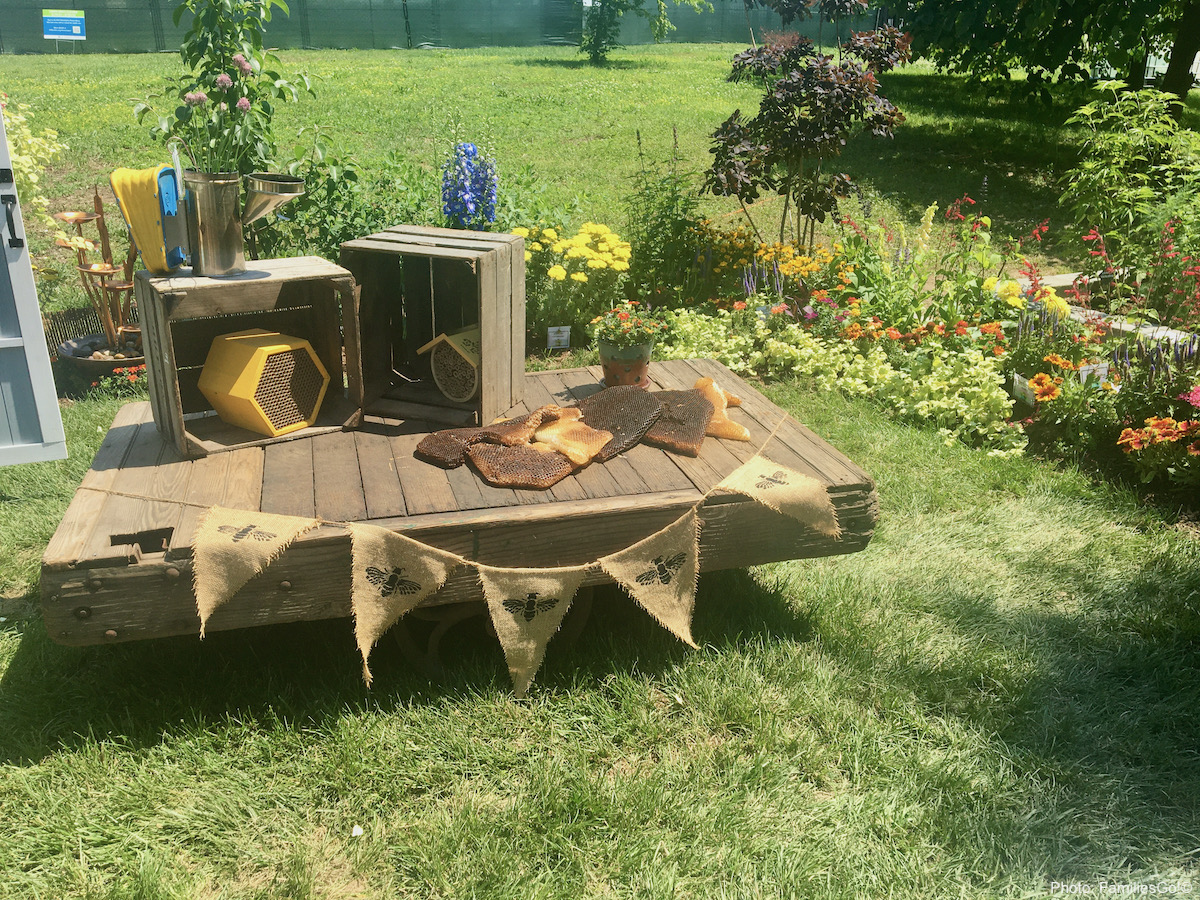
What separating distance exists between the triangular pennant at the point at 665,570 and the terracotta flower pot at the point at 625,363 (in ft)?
3.20

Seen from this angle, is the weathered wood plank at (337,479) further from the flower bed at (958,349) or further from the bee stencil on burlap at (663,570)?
the flower bed at (958,349)

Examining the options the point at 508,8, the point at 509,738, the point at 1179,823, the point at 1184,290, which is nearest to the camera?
the point at 1179,823

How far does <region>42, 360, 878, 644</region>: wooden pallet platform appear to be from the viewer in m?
2.42

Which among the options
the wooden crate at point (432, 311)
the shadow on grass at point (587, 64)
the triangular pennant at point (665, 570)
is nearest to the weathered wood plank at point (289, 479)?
the wooden crate at point (432, 311)

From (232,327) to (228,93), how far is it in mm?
2901

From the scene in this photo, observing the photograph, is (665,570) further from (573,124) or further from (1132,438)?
(573,124)

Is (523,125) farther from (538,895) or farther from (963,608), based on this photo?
(538,895)

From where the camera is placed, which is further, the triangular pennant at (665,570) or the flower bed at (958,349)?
the flower bed at (958,349)

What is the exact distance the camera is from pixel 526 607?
2.72 metres

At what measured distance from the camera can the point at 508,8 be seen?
27.5m

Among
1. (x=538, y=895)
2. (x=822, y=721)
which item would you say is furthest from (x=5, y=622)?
(x=822, y=721)

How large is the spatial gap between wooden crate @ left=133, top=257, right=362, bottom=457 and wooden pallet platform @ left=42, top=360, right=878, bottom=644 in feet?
0.33

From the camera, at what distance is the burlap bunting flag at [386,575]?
255 centimetres

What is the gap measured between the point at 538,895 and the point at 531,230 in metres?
4.63
